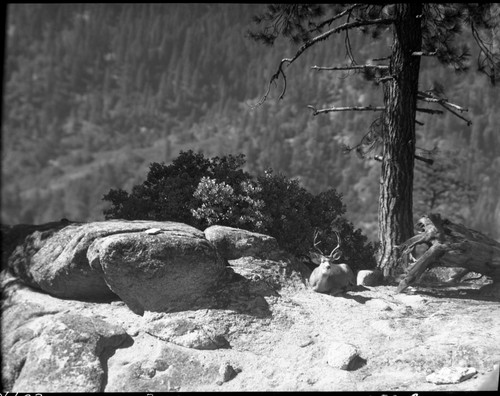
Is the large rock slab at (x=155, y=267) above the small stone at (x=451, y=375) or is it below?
above

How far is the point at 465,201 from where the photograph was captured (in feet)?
154

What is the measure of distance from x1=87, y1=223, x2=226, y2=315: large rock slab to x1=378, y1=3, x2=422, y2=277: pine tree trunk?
171 inches

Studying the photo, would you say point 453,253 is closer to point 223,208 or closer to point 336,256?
point 336,256

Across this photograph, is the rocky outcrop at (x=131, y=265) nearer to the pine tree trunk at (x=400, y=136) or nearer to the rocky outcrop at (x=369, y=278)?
the rocky outcrop at (x=369, y=278)

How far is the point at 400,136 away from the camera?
11336 millimetres

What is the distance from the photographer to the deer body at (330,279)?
31.2ft

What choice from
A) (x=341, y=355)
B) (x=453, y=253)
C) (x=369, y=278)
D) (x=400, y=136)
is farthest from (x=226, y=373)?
(x=400, y=136)

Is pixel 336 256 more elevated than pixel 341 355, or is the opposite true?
pixel 336 256

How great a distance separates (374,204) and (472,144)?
70.3 meters

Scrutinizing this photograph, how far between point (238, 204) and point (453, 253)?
14.9 feet

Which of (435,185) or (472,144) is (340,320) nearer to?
(435,185)

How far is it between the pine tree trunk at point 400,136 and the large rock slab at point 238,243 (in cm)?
278

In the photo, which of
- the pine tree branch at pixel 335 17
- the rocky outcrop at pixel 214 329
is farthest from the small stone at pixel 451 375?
the pine tree branch at pixel 335 17

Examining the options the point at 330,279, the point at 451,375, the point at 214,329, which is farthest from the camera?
the point at 330,279
